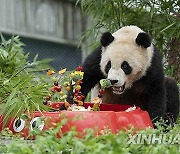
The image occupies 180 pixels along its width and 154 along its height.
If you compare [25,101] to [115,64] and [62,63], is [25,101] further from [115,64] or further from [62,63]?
[62,63]

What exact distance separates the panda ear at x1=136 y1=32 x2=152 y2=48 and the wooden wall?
6.64m

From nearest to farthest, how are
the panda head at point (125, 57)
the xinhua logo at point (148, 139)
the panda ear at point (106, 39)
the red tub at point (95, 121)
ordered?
1. the xinhua logo at point (148, 139)
2. the red tub at point (95, 121)
3. the panda head at point (125, 57)
4. the panda ear at point (106, 39)

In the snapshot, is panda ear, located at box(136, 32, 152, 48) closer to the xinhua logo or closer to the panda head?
the panda head

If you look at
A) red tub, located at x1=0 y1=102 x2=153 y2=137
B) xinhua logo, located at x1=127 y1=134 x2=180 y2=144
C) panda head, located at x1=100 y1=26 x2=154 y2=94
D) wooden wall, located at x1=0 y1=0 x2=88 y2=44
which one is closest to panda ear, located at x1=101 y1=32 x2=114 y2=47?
panda head, located at x1=100 y1=26 x2=154 y2=94

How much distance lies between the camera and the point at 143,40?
14.3 ft

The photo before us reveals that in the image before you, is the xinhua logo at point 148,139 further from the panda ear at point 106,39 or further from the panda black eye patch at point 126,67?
the panda ear at point 106,39

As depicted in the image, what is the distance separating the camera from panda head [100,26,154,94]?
427cm

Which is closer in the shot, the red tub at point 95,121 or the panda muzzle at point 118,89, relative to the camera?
the red tub at point 95,121

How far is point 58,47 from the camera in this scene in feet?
37.2

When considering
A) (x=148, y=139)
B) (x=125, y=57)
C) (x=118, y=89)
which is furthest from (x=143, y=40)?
(x=148, y=139)

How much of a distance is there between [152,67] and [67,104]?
768mm

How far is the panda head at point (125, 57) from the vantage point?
14.0 ft

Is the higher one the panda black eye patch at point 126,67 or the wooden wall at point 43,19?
the wooden wall at point 43,19

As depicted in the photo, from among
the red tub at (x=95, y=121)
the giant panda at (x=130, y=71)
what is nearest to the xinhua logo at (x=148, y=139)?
the red tub at (x=95, y=121)
